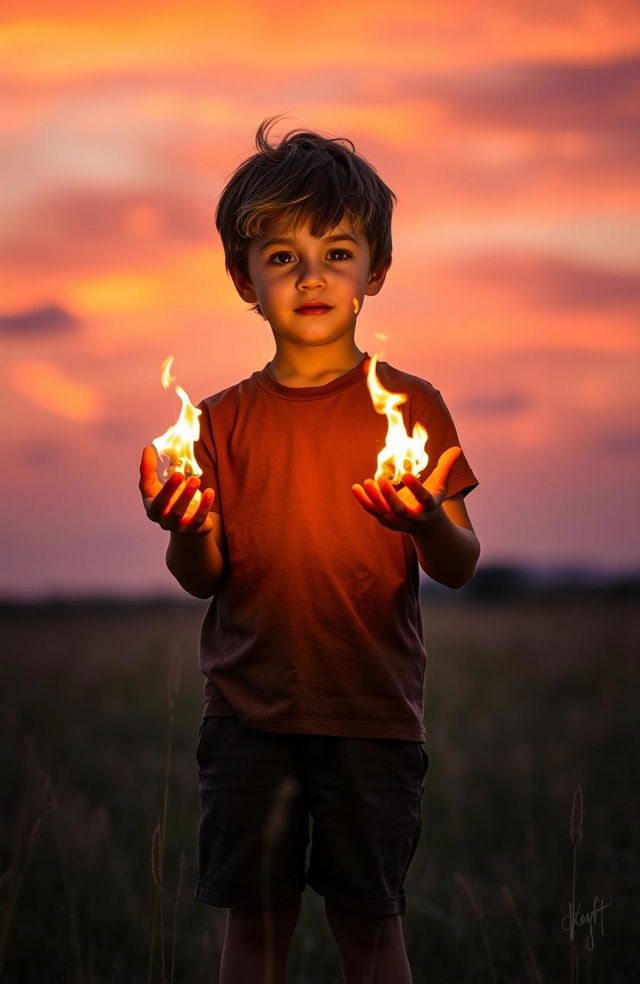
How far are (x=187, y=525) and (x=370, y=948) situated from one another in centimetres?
121

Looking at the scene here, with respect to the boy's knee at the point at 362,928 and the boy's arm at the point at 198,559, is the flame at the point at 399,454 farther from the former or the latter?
the boy's knee at the point at 362,928

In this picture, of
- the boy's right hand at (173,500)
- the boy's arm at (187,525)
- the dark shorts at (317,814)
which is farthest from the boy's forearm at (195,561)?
the dark shorts at (317,814)

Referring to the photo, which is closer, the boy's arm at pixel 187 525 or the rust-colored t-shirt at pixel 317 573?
the boy's arm at pixel 187 525

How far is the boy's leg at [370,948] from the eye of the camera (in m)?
3.07

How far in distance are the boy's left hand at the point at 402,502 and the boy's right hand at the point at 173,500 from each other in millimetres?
379

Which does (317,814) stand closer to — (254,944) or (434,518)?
(254,944)

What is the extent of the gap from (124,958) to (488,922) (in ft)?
4.36

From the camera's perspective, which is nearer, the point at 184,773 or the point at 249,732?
the point at 249,732

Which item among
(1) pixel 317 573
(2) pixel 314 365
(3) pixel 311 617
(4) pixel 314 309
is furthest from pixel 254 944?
(4) pixel 314 309

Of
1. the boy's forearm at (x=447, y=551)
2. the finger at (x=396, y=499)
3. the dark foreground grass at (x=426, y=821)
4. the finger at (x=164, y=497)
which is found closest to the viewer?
the finger at (x=396, y=499)

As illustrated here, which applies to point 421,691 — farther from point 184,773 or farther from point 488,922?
point 184,773

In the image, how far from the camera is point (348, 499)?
124 inches

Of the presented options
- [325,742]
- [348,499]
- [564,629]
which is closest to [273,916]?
[325,742]

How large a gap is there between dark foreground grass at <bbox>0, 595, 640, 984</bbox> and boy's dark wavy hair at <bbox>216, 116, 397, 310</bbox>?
1274 mm
